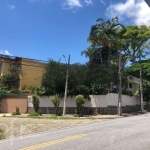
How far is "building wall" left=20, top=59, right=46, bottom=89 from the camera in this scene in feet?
134

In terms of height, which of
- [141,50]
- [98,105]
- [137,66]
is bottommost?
[98,105]

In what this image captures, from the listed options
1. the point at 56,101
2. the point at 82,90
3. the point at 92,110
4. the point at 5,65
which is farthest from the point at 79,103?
the point at 5,65

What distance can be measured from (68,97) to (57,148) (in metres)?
19.4

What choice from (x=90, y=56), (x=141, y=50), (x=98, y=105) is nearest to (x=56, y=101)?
(x=98, y=105)

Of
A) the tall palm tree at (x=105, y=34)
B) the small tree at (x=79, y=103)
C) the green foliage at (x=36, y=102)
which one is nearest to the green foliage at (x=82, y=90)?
the small tree at (x=79, y=103)

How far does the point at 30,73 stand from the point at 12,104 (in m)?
10.6

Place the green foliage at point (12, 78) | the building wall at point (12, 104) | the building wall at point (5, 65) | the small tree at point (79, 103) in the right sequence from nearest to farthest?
the small tree at point (79, 103)
the building wall at point (12, 104)
the green foliage at point (12, 78)
the building wall at point (5, 65)

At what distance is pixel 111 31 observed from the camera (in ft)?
120

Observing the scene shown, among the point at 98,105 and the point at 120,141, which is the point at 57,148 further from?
the point at 98,105

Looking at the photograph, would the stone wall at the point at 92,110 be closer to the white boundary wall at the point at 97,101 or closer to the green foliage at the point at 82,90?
the white boundary wall at the point at 97,101

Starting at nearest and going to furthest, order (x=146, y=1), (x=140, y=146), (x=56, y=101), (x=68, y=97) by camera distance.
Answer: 1. (x=146, y=1)
2. (x=140, y=146)
3. (x=56, y=101)
4. (x=68, y=97)

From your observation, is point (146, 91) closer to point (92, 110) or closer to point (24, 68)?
point (92, 110)

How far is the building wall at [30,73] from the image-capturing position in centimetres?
4081

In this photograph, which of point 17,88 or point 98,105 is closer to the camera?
point 98,105
